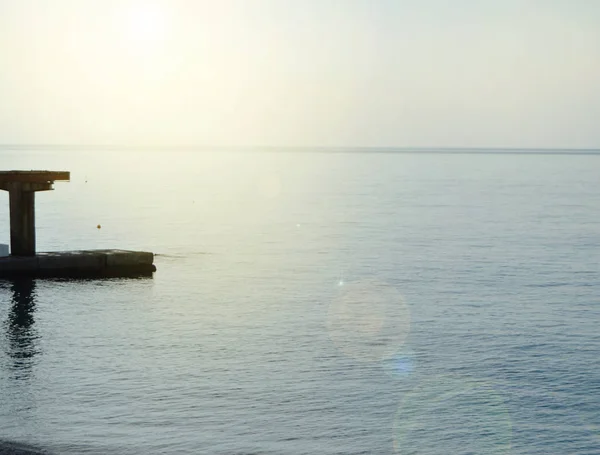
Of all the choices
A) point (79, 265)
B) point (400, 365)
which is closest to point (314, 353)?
point (400, 365)

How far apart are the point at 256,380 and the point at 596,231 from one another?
82526 mm

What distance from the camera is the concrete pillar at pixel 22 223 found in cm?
7088

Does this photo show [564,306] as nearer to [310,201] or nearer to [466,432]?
[466,432]

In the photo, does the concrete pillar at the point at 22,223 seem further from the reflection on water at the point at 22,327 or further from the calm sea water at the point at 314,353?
the calm sea water at the point at 314,353

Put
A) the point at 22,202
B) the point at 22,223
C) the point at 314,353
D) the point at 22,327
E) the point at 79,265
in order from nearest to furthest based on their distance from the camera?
the point at 314,353 < the point at 22,327 < the point at 79,265 < the point at 22,223 < the point at 22,202

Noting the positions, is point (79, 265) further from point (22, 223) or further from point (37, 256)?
point (22, 223)

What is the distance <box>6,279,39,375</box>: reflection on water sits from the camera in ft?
149

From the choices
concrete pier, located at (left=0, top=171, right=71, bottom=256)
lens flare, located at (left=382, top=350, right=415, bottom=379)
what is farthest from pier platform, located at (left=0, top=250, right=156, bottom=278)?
lens flare, located at (left=382, top=350, right=415, bottom=379)

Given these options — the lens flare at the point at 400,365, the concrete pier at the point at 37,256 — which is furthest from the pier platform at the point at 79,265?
the lens flare at the point at 400,365

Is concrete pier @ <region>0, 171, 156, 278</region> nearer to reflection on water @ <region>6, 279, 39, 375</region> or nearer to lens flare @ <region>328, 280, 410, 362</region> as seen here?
reflection on water @ <region>6, 279, 39, 375</region>

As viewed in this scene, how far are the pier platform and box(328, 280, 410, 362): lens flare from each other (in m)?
16.1

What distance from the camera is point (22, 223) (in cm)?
7125

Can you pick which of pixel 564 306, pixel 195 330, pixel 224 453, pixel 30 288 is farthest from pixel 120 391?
pixel 564 306

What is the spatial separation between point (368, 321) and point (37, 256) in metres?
27.3
